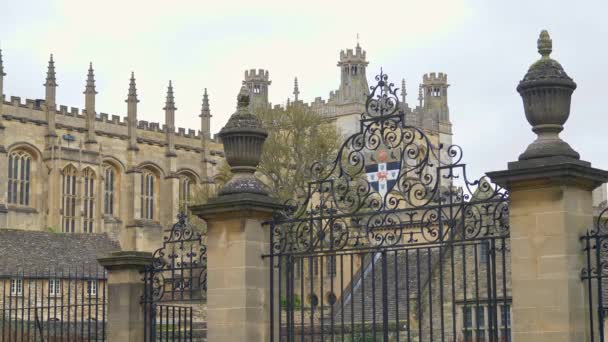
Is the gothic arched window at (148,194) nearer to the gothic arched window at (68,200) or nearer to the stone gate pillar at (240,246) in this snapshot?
the gothic arched window at (68,200)

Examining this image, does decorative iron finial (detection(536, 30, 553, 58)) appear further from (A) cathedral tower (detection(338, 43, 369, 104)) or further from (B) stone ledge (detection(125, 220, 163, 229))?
(A) cathedral tower (detection(338, 43, 369, 104))

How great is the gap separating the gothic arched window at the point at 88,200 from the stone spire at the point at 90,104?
202 centimetres

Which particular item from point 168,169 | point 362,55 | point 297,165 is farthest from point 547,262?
point 362,55

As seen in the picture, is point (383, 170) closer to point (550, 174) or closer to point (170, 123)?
point (550, 174)

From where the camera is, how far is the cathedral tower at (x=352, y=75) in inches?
3282

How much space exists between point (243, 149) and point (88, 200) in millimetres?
55193

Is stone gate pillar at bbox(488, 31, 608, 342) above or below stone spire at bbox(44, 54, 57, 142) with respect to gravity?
below

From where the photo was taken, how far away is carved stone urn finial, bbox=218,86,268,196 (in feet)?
43.3

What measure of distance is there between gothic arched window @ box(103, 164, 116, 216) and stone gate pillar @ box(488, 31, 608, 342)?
59.3 m

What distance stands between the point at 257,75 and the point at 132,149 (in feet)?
59.3

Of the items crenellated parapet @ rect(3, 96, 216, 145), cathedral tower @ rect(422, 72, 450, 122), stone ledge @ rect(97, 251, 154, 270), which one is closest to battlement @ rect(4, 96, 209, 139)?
crenellated parapet @ rect(3, 96, 216, 145)

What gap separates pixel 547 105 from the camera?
1081cm

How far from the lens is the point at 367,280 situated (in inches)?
1321

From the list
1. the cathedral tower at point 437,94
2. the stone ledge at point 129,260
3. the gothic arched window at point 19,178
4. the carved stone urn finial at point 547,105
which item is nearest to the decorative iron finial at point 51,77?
the gothic arched window at point 19,178
